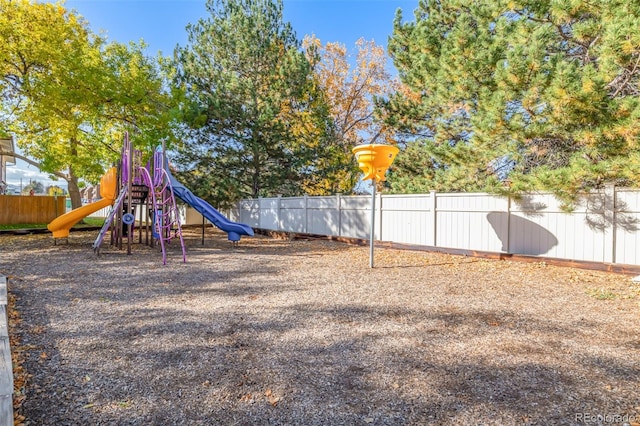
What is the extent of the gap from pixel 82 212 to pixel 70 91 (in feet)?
15.8

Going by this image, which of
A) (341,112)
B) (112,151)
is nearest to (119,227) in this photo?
(112,151)

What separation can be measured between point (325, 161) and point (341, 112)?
4.18 meters

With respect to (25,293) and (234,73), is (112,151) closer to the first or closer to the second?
(234,73)

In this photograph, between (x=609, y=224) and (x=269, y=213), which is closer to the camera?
(x=609, y=224)

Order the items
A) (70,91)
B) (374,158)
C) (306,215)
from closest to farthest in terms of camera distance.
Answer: (374,158) < (70,91) < (306,215)

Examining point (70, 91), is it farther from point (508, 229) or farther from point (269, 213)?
point (508, 229)

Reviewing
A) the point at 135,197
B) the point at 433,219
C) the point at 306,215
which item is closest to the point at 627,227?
the point at 433,219

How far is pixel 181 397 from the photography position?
2.34 m

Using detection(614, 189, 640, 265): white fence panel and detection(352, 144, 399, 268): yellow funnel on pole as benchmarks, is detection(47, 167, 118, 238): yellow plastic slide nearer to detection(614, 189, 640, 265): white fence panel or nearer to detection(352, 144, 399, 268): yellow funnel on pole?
detection(352, 144, 399, 268): yellow funnel on pole

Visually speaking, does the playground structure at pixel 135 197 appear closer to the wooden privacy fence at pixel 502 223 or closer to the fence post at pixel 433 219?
the wooden privacy fence at pixel 502 223

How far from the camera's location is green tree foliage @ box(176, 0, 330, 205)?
16.1 meters

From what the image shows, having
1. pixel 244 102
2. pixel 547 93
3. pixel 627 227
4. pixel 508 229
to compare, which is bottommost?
pixel 508 229

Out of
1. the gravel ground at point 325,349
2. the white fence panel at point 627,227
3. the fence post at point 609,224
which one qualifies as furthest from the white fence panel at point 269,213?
the white fence panel at point 627,227

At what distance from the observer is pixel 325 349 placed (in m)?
3.14
